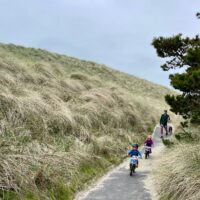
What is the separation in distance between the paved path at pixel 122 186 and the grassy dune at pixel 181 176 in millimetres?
687

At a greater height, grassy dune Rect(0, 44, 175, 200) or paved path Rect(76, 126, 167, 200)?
grassy dune Rect(0, 44, 175, 200)

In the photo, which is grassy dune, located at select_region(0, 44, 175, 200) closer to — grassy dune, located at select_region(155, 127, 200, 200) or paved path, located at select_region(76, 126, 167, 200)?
paved path, located at select_region(76, 126, 167, 200)

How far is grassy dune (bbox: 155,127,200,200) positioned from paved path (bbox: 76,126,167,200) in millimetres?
687

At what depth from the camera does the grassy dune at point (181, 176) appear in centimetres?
930

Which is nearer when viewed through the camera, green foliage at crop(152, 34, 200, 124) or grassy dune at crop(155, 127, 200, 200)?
grassy dune at crop(155, 127, 200, 200)

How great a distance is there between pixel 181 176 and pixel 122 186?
3.06 metres

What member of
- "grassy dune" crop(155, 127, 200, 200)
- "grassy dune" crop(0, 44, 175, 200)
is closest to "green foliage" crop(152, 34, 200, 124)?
"grassy dune" crop(155, 127, 200, 200)

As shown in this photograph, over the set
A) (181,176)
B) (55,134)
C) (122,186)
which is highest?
(55,134)

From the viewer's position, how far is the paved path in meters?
11.2

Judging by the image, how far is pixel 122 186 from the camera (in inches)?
499

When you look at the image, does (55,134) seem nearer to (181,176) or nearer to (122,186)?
(122,186)

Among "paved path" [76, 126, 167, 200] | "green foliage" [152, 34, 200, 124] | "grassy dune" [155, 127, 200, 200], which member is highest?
"green foliage" [152, 34, 200, 124]

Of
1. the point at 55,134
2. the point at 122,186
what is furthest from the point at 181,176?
the point at 55,134

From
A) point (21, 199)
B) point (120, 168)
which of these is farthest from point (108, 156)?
point (21, 199)
